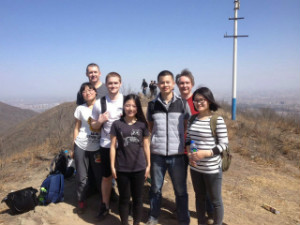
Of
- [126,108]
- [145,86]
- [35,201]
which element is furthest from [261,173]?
[145,86]

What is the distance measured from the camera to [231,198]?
164 inches

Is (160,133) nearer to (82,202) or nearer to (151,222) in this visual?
(151,222)

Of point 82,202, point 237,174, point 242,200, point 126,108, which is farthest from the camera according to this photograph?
point 237,174

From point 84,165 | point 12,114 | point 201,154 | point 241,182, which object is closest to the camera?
point 201,154

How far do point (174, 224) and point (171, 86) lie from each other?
192 centimetres

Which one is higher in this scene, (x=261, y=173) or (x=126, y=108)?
(x=126, y=108)

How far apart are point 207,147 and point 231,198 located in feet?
7.86

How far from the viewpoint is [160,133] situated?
8.53ft

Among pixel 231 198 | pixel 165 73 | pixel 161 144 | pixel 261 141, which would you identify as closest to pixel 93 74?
pixel 165 73

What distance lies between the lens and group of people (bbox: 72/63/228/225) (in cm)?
240

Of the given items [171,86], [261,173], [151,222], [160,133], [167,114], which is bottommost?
[261,173]

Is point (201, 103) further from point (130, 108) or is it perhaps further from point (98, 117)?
point (98, 117)

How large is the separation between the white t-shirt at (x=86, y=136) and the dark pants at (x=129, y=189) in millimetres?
665

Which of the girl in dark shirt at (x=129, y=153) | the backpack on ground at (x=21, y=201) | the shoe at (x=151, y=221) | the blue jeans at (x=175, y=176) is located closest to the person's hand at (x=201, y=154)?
the blue jeans at (x=175, y=176)
